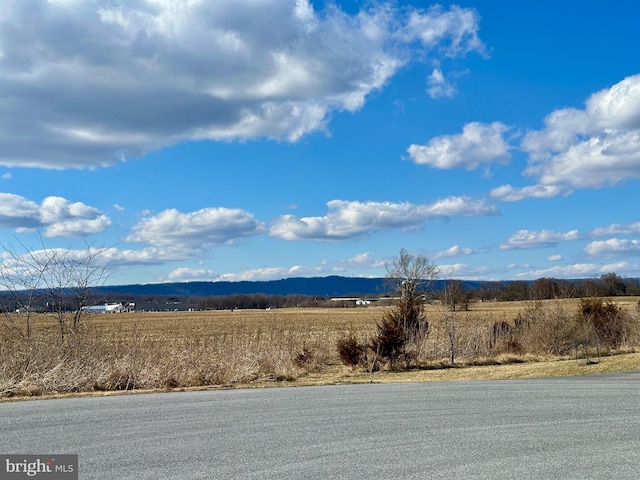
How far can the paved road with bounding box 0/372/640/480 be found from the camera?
22.3ft

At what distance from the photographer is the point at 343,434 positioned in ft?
28.2

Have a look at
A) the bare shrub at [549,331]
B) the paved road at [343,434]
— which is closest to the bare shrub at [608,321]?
the bare shrub at [549,331]

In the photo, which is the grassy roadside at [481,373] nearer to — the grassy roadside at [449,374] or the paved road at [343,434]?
the grassy roadside at [449,374]

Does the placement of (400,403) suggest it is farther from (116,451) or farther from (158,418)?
(116,451)

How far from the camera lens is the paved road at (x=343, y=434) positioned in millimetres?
6809

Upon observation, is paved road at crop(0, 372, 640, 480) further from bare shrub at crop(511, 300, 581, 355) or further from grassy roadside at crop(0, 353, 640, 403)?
bare shrub at crop(511, 300, 581, 355)

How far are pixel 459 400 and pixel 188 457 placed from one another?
6.40 meters

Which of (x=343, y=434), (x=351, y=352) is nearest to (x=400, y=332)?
(x=351, y=352)

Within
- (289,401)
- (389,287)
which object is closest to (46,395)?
(289,401)

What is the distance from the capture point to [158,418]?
399 inches

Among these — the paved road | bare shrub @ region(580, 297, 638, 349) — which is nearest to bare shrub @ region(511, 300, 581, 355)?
bare shrub @ region(580, 297, 638, 349)

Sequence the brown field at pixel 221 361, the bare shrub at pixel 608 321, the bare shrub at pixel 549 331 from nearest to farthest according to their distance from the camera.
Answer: the brown field at pixel 221 361, the bare shrub at pixel 549 331, the bare shrub at pixel 608 321

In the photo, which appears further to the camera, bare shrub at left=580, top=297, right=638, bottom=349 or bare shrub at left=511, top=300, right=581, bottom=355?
bare shrub at left=580, top=297, right=638, bottom=349

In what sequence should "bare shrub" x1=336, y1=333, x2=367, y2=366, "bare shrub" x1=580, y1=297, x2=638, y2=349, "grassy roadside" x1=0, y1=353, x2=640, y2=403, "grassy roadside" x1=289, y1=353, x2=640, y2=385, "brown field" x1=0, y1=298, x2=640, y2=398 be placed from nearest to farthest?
"brown field" x1=0, y1=298, x2=640, y2=398 → "grassy roadside" x1=0, y1=353, x2=640, y2=403 → "grassy roadside" x1=289, y1=353, x2=640, y2=385 → "bare shrub" x1=336, y1=333, x2=367, y2=366 → "bare shrub" x1=580, y1=297, x2=638, y2=349
